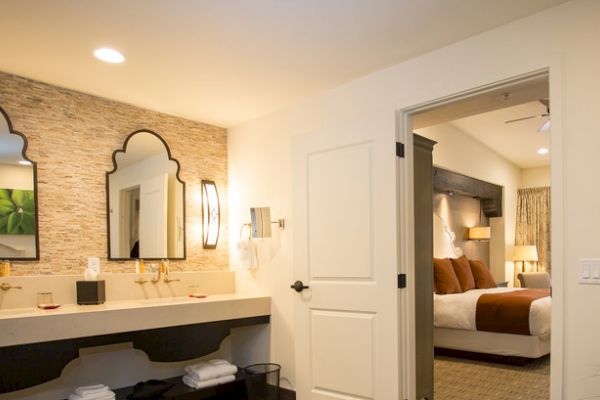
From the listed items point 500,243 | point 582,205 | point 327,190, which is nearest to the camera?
point 582,205

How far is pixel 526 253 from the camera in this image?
25.7ft

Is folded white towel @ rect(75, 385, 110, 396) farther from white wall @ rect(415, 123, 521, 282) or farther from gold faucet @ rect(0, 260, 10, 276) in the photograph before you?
white wall @ rect(415, 123, 521, 282)

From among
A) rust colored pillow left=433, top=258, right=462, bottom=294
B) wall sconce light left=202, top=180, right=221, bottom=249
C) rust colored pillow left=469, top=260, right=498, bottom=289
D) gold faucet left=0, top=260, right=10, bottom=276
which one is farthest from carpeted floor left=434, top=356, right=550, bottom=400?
gold faucet left=0, top=260, right=10, bottom=276

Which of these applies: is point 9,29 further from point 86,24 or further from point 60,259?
point 60,259

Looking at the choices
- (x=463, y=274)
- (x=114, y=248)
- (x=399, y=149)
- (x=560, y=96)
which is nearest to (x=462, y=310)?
(x=463, y=274)

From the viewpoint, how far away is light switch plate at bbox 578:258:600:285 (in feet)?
6.91

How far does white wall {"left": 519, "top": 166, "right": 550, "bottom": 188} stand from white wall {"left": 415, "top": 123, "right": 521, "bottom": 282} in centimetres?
12

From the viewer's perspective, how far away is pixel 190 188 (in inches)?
162

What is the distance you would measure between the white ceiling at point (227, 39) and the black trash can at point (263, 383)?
7.02 feet

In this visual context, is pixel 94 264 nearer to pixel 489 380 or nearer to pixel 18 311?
pixel 18 311

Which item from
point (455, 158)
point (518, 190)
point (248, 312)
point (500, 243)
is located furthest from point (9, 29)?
point (518, 190)

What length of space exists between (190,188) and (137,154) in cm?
56

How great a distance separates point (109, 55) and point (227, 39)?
77 cm

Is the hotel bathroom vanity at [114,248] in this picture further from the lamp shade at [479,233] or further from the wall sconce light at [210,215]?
the lamp shade at [479,233]
